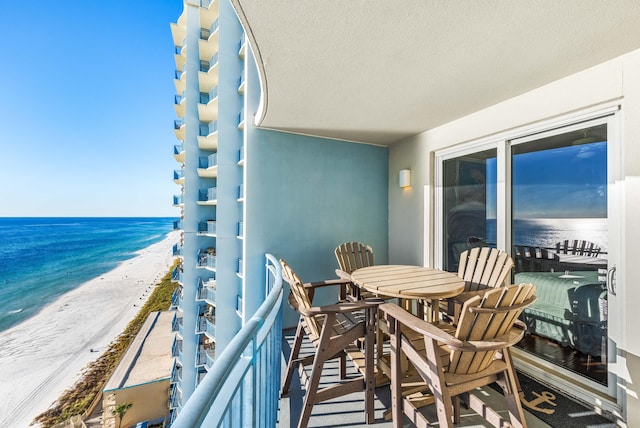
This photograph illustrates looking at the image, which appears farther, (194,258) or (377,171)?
(194,258)

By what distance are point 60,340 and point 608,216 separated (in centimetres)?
2491

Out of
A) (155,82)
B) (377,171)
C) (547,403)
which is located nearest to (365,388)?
(547,403)

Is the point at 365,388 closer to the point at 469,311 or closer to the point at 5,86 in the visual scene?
the point at 469,311

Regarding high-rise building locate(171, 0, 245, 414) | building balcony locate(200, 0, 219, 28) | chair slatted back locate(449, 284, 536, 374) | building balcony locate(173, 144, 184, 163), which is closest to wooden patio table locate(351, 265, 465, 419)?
chair slatted back locate(449, 284, 536, 374)

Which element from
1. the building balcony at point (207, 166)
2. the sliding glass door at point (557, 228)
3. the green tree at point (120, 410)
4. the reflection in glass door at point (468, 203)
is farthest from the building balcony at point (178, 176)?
the sliding glass door at point (557, 228)

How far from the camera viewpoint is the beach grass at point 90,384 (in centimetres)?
1091

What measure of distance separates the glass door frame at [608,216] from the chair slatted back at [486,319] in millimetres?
1083

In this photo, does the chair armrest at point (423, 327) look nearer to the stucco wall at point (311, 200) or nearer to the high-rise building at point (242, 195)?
the high-rise building at point (242, 195)

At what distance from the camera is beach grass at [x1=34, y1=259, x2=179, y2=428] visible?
10.9 m

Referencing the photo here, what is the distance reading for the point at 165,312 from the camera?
21.1 metres

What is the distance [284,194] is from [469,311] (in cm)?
319

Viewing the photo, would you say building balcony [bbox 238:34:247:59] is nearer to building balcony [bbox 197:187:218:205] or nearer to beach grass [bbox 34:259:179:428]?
building balcony [bbox 197:187:218:205]

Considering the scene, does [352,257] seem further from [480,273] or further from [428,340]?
[428,340]

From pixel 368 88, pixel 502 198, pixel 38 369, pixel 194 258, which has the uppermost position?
pixel 368 88
